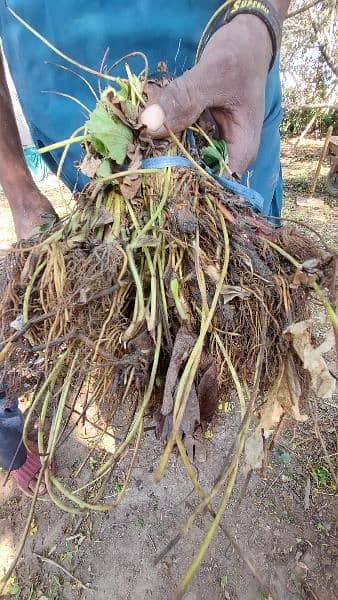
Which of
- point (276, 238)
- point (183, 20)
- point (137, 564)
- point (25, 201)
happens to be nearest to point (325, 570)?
point (137, 564)

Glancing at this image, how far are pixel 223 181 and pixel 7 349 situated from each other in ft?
1.44

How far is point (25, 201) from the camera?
1196 millimetres

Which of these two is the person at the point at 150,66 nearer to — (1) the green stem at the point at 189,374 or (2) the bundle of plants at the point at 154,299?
(2) the bundle of plants at the point at 154,299

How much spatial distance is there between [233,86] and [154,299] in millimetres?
496

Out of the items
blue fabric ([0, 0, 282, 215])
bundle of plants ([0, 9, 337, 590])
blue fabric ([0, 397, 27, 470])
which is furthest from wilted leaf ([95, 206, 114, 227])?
blue fabric ([0, 397, 27, 470])

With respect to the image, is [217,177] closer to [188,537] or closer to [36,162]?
[36,162]

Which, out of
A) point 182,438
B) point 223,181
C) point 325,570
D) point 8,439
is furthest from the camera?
point 8,439

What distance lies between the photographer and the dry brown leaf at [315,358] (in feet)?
2.07

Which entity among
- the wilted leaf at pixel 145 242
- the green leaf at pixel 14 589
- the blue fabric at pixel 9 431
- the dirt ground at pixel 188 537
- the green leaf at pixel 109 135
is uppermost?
the green leaf at pixel 109 135

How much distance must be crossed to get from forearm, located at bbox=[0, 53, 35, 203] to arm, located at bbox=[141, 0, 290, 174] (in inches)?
23.6

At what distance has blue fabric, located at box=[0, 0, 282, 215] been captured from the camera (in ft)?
3.76

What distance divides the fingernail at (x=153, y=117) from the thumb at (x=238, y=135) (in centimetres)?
23

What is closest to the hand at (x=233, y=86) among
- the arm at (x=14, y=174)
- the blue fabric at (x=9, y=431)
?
the arm at (x=14, y=174)

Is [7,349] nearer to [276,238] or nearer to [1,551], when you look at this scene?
[276,238]
